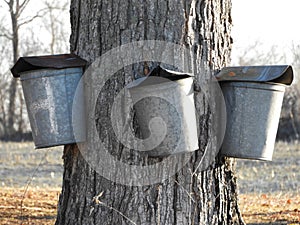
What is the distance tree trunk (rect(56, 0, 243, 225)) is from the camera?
405 cm

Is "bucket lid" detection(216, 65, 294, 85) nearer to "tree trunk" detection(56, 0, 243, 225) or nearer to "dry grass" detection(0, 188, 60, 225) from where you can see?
"tree trunk" detection(56, 0, 243, 225)

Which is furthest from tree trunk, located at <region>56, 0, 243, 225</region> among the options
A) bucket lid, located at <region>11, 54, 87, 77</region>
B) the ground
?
the ground

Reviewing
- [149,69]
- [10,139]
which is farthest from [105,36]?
[10,139]

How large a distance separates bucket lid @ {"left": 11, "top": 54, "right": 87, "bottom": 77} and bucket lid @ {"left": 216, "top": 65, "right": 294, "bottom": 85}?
919 mm

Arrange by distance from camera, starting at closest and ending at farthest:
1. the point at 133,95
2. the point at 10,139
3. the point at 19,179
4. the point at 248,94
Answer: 1. the point at 133,95
2. the point at 248,94
3. the point at 19,179
4. the point at 10,139

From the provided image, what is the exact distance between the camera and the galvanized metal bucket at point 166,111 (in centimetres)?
377

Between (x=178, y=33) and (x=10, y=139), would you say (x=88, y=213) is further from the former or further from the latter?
(x=10, y=139)

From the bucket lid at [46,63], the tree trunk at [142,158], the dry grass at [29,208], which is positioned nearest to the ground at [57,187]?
the dry grass at [29,208]

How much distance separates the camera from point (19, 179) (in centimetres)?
1075

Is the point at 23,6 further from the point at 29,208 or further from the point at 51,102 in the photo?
the point at 51,102

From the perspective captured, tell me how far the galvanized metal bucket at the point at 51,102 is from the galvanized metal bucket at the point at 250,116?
3.31 feet

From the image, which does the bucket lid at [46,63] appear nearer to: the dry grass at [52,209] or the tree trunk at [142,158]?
the tree trunk at [142,158]

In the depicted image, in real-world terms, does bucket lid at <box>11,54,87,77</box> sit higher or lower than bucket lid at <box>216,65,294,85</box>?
higher

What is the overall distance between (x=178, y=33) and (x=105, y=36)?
18.3 inches
